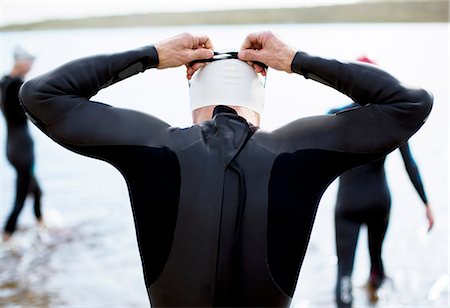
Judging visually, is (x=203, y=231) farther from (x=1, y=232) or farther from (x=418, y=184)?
(x=1, y=232)

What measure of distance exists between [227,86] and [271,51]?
18cm

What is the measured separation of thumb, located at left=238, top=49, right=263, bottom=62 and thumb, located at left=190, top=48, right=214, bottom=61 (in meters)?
0.10

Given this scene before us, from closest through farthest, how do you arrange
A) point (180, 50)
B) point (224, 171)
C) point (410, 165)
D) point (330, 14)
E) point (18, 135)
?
point (224, 171)
point (180, 50)
point (410, 165)
point (18, 135)
point (330, 14)

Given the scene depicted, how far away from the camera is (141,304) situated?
5426mm

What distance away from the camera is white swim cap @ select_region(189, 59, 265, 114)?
2.02 meters

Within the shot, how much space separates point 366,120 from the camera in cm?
184

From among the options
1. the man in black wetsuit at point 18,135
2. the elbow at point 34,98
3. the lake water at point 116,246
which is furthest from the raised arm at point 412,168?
the man in black wetsuit at point 18,135

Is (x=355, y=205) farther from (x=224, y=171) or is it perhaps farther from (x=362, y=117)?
(x=224, y=171)

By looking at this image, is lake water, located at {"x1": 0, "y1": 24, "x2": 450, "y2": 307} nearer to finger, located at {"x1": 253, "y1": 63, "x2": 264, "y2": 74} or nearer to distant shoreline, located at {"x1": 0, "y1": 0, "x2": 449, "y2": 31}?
finger, located at {"x1": 253, "y1": 63, "x2": 264, "y2": 74}

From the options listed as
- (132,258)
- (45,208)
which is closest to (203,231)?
(132,258)

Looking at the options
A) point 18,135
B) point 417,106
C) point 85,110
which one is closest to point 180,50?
point 85,110

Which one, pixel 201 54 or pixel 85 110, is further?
pixel 201 54

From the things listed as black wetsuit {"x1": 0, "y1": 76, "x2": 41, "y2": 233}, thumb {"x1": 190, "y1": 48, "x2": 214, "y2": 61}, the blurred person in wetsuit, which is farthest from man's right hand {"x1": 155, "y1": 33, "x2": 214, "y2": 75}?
black wetsuit {"x1": 0, "y1": 76, "x2": 41, "y2": 233}

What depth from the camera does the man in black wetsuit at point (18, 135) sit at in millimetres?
6281
